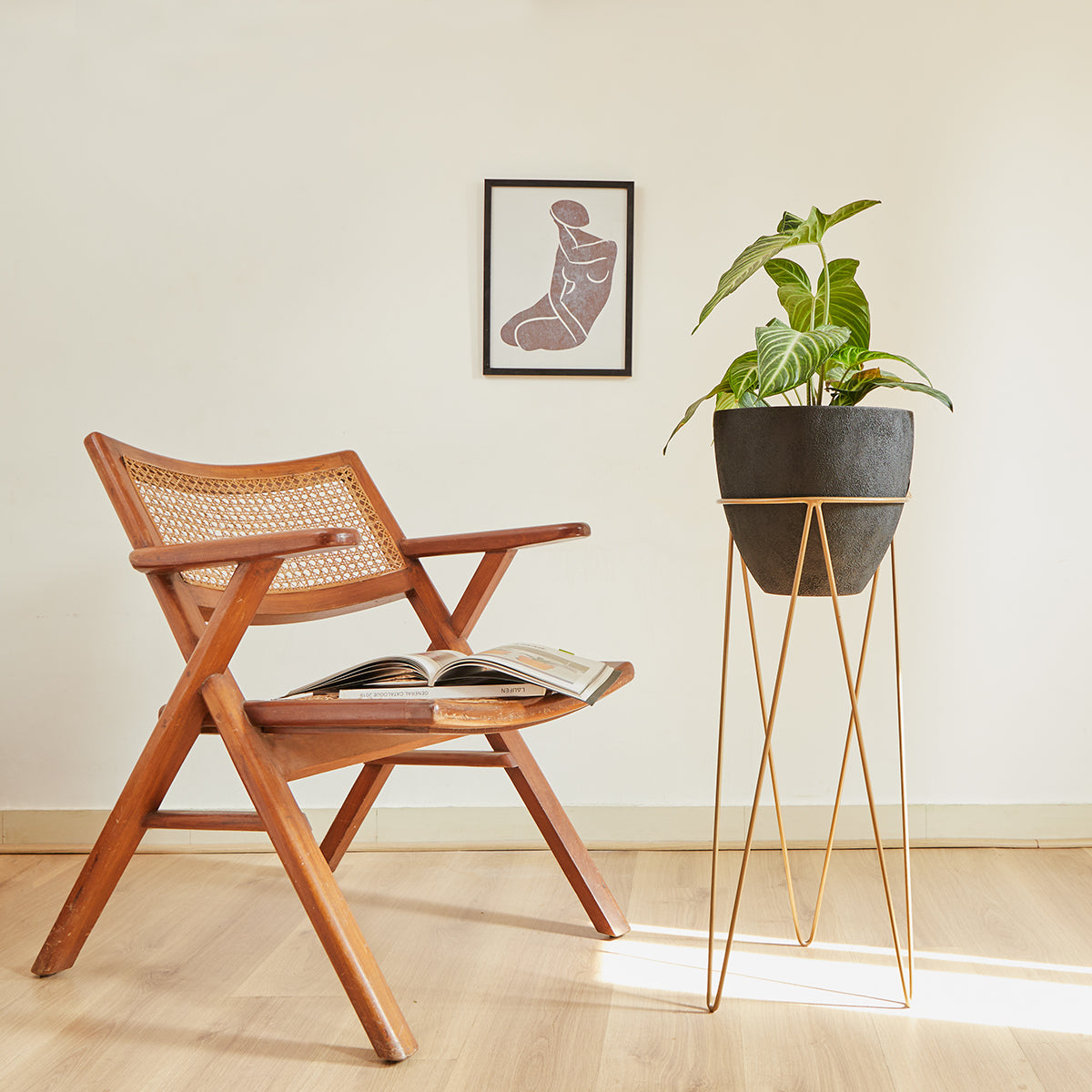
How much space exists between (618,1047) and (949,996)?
0.49m

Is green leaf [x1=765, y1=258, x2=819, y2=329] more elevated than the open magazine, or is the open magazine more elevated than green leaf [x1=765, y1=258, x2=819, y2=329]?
green leaf [x1=765, y1=258, x2=819, y2=329]

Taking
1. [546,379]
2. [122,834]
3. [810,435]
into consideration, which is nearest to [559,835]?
[122,834]

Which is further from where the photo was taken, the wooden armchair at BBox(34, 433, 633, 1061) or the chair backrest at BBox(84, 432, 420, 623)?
the chair backrest at BBox(84, 432, 420, 623)

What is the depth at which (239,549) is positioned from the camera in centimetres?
125

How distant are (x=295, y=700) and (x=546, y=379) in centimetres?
107

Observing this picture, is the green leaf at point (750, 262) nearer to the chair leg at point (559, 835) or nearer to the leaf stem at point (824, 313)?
the leaf stem at point (824, 313)

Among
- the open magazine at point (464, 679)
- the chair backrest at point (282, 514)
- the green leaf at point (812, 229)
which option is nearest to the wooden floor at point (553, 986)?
the open magazine at point (464, 679)

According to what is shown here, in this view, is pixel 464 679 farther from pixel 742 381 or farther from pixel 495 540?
pixel 742 381

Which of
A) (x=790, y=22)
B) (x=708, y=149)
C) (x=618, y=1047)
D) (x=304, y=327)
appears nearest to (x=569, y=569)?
(x=304, y=327)

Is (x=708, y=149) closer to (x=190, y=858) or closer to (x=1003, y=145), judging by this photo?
(x=1003, y=145)

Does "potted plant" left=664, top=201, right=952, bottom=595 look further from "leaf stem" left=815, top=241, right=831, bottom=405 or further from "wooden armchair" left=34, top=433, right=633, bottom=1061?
"wooden armchair" left=34, top=433, right=633, bottom=1061

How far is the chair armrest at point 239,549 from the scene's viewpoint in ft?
3.94

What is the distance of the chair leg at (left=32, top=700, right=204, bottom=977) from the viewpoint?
1.37 metres

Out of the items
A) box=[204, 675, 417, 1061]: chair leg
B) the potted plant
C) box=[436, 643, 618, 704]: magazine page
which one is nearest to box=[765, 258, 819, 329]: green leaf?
the potted plant
